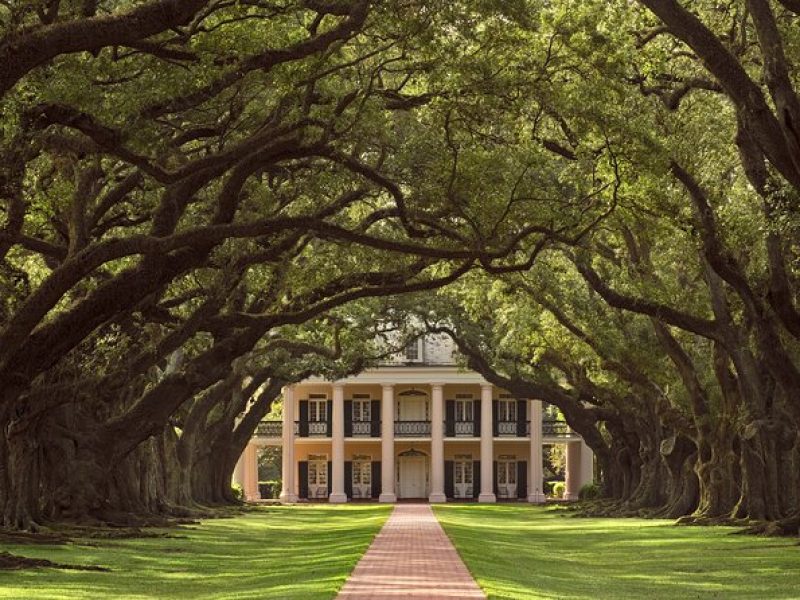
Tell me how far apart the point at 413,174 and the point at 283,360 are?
94.6ft

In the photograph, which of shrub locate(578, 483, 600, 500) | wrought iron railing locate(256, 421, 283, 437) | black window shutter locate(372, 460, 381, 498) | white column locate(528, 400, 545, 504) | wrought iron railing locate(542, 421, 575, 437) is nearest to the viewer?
shrub locate(578, 483, 600, 500)

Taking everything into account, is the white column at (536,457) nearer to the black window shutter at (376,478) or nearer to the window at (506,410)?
the window at (506,410)

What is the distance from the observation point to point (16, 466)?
31.0m

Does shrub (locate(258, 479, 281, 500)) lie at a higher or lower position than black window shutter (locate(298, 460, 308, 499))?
lower

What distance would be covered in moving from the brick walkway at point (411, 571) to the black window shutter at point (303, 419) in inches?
2036

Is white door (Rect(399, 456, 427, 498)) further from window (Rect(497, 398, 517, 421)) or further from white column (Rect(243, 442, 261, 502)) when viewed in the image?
white column (Rect(243, 442, 261, 502))

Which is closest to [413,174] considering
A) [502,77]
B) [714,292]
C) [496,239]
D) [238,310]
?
[496,239]

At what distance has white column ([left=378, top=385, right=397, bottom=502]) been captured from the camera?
83.4m

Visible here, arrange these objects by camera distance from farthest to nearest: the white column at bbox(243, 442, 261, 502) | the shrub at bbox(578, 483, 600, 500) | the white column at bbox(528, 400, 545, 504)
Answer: the white column at bbox(243, 442, 261, 502) → the white column at bbox(528, 400, 545, 504) → the shrub at bbox(578, 483, 600, 500)

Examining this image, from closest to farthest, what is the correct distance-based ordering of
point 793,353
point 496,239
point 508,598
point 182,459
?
point 508,598, point 496,239, point 793,353, point 182,459

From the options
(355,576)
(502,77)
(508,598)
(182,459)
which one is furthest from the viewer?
(182,459)

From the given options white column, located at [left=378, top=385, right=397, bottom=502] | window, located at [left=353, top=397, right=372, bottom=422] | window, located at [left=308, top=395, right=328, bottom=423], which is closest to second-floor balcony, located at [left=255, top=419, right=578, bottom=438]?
window, located at [left=308, top=395, right=328, bottom=423]

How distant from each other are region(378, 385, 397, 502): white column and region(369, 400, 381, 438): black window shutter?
1678 mm

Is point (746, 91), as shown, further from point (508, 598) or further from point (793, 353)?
point (793, 353)
